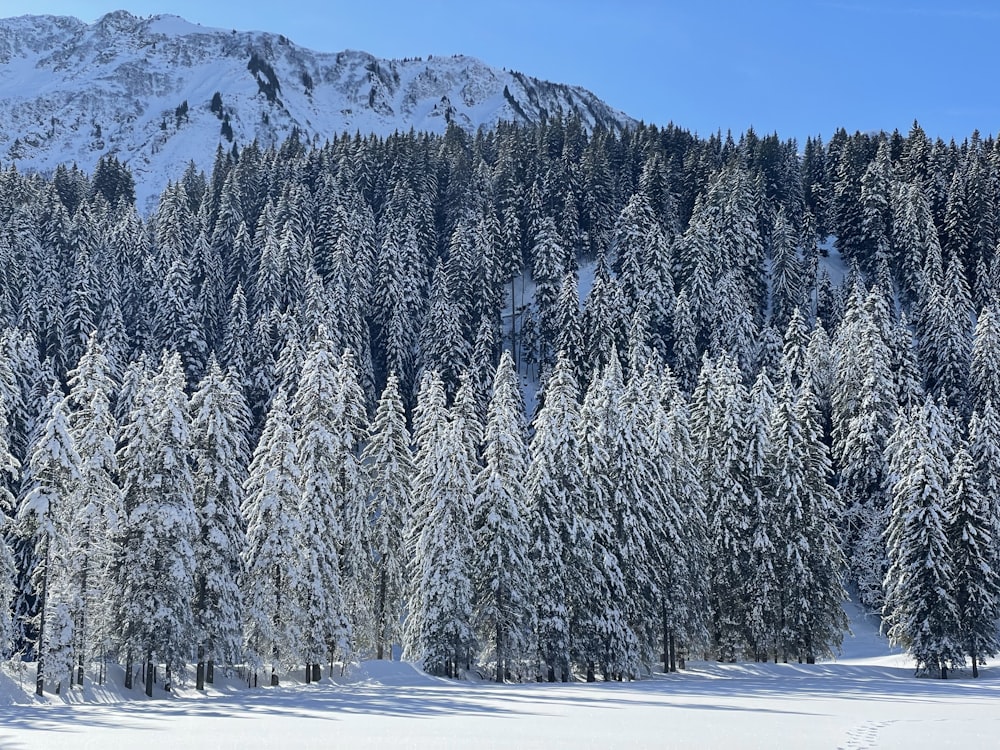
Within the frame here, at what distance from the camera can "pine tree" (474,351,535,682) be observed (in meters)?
37.9

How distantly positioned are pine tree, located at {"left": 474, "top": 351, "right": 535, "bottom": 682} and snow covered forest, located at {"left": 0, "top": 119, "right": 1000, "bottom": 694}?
13 cm

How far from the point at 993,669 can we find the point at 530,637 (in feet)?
83.7

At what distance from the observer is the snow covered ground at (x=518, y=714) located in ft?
59.7

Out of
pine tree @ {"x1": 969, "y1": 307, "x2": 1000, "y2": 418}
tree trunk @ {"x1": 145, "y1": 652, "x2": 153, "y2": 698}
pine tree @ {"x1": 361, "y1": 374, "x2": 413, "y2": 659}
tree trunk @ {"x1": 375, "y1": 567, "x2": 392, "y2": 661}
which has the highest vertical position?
pine tree @ {"x1": 969, "y1": 307, "x2": 1000, "y2": 418}

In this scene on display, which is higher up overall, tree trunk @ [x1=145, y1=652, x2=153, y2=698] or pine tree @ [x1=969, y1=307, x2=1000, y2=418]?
pine tree @ [x1=969, y1=307, x2=1000, y2=418]

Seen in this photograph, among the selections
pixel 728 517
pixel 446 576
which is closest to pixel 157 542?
pixel 446 576

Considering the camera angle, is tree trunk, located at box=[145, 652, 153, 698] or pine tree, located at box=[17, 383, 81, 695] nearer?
pine tree, located at box=[17, 383, 81, 695]

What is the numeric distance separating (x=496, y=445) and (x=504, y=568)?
17.2 feet

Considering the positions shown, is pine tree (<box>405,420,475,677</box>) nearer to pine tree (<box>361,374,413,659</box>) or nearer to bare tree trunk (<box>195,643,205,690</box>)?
pine tree (<box>361,374,413,659</box>)

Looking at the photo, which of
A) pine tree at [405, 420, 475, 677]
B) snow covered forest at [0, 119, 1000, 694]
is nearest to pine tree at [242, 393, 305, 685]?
snow covered forest at [0, 119, 1000, 694]

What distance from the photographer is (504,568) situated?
3809 centimetres

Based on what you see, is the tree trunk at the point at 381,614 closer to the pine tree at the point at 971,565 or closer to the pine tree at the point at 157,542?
the pine tree at the point at 157,542

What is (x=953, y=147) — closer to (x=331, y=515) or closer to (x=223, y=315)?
(x=223, y=315)

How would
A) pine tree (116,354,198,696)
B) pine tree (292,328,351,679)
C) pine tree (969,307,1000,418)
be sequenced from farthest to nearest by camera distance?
pine tree (969,307,1000,418)
pine tree (292,328,351,679)
pine tree (116,354,198,696)
